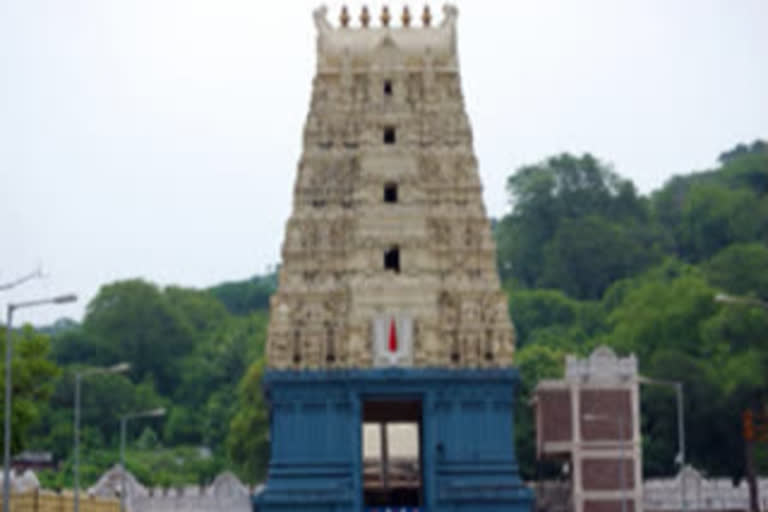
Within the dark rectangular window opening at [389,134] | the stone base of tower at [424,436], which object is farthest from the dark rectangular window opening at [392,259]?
the stone base of tower at [424,436]

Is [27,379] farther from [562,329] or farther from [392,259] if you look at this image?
[562,329]

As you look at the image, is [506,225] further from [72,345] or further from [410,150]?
[410,150]

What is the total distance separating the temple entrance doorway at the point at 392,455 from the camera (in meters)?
74.9

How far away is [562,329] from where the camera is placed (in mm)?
129750

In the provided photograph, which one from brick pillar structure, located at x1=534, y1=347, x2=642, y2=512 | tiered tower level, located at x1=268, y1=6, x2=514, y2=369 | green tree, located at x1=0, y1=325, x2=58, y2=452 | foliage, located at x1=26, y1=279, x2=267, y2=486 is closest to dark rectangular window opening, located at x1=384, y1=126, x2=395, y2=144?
tiered tower level, located at x1=268, y1=6, x2=514, y2=369

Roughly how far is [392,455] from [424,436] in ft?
52.1

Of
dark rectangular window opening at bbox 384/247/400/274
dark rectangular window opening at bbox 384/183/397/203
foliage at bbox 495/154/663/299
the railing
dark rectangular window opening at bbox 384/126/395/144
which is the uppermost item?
foliage at bbox 495/154/663/299

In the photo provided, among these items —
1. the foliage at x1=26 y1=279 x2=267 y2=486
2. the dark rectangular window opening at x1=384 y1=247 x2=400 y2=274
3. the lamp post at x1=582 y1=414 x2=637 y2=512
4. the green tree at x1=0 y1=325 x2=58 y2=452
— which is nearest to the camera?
the green tree at x1=0 y1=325 x2=58 y2=452

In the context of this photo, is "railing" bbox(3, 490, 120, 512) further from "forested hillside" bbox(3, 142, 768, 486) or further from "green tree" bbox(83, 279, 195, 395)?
"green tree" bbox(83, 279, 195, 395)

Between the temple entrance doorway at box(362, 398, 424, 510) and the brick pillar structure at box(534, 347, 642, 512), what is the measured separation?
6.95m

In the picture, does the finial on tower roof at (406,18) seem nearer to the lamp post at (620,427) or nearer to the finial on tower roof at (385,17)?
the finial on tower roof at (385,17)

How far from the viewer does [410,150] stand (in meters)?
71.4

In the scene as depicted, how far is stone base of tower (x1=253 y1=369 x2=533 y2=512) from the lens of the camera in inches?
2667

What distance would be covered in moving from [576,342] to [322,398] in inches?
2287
